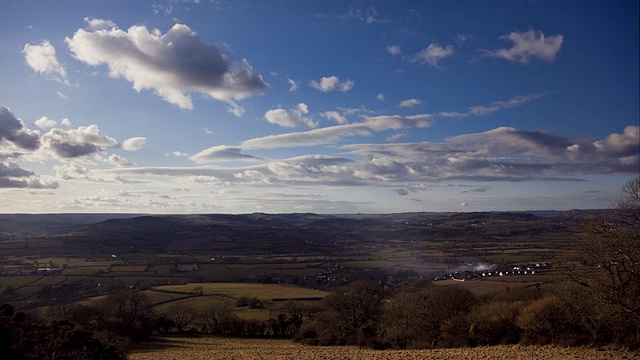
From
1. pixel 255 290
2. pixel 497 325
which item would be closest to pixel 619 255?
pixel 497 325

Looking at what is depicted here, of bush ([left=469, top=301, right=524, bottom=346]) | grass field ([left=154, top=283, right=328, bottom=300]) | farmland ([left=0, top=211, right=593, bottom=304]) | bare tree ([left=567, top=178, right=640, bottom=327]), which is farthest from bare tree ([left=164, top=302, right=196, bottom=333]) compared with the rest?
bare tree ([left=567, top=178, right=640, bottom=327])

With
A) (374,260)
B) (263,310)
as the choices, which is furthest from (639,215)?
(374,260)

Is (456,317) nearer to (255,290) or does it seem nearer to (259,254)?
(255,290)

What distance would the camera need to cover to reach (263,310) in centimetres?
Result: 5459

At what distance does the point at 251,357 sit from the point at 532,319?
15.5 meters

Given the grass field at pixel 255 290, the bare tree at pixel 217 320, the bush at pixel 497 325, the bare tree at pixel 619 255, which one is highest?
the bare tree at pixel 619 255

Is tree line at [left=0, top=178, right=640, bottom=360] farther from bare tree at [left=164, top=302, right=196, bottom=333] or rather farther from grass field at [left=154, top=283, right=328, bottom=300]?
grass field at [left=154, top=283, right=328, bottom=300]

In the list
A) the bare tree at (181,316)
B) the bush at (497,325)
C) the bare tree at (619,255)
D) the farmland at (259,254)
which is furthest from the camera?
the farmland at (259,254)

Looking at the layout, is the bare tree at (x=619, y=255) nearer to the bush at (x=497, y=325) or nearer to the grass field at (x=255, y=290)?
the bush at (x=497, y=325)

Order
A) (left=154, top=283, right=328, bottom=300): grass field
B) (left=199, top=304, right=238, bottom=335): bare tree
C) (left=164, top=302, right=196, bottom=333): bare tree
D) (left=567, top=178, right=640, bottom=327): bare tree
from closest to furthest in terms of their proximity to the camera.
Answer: (left=567, top=178, right=640, bottom=327): bare tree → (left=199, top=304, right=238, bottom=335): bare tree → (left=164, top=302, right=196, bottom=333): bare tree → (left=154, top=283, right=328, bottom=300): grass field

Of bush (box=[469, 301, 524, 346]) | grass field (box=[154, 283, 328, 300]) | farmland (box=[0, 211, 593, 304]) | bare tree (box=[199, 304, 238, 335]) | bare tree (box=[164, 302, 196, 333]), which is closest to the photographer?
bush (box=[469, 301, 524, 346])

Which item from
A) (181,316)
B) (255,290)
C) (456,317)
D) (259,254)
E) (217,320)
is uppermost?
(456,317)

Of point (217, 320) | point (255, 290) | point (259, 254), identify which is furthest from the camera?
point (259, 254)

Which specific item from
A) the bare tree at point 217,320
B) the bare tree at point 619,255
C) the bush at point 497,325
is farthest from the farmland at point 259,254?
the bare tree at point 217,320
